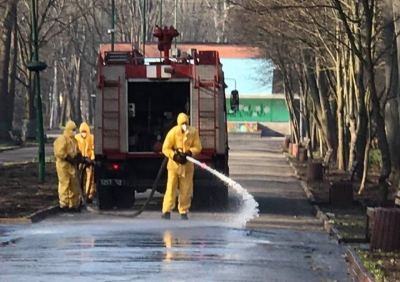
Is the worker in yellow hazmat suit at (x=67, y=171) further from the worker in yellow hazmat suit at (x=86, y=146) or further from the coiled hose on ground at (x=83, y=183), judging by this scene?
the worker in yellow hazmat suit at (x=86, y=146)

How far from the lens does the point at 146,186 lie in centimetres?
2188

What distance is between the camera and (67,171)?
2206 centimetres

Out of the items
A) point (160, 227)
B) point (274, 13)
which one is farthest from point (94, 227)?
point (274, 13)

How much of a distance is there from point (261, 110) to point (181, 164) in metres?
71.1

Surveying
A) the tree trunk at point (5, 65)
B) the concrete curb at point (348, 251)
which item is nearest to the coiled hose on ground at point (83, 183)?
the concrete curb at point (348, 251)

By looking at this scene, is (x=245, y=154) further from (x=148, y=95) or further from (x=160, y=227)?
(x=160, y=227)

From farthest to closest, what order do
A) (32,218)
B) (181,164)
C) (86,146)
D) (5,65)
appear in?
(5,65)
(86,146)
(181,164)
(32,218)

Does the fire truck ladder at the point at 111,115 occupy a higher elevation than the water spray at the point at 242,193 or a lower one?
higher

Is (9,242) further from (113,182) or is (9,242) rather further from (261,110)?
(261,110)

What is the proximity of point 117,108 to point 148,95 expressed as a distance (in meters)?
1.08

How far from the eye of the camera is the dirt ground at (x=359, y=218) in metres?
13.5

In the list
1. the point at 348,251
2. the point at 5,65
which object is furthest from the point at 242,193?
the point at 5,65

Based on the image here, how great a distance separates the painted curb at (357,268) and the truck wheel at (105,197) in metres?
7.80

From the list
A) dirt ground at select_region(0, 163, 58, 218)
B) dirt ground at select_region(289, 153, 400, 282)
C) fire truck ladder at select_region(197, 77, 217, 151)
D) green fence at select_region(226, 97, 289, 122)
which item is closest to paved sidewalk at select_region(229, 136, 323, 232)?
dirt ground at select_region(289, 153, 400, 282)
